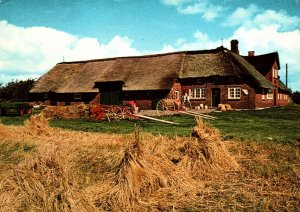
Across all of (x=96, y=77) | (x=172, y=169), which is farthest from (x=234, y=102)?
(x=172, y=169)

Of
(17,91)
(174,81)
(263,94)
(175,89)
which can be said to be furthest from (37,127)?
(17,91)

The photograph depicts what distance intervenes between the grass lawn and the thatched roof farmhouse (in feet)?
23.2

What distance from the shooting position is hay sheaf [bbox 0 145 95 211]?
511cm

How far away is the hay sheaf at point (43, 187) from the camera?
511 cm

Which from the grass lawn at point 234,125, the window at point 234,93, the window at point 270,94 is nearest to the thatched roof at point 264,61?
the window at point 270,94

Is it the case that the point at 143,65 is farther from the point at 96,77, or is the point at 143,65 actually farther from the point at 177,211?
the point at 177,211

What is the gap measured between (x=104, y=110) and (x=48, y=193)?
16.1 m

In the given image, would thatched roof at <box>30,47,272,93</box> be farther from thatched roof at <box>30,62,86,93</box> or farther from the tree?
the tree

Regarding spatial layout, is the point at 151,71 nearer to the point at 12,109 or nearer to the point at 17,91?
the point at 12,109

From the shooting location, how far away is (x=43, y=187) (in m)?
5.68

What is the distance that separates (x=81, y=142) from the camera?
11.1m

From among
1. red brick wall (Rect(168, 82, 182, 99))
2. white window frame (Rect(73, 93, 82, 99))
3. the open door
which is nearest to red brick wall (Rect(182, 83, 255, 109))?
red brick wall (Rect(168, 82, 182, 99))

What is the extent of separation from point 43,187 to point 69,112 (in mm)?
19358

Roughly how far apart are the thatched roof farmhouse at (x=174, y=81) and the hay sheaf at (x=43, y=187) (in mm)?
26784
